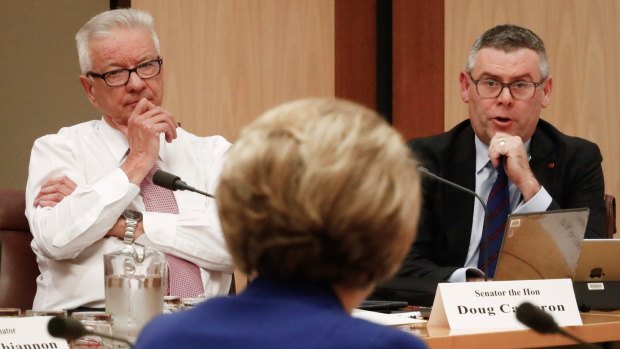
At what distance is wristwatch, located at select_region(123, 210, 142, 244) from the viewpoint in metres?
2.86

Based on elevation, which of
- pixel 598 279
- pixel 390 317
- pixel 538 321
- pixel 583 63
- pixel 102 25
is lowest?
pixel 598 279

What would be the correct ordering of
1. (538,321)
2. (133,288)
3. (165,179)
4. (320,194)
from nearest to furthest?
(320,194)
(538,321)
(133,288)
(165,179)

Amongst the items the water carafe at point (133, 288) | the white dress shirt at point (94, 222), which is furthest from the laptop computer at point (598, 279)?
the water carafe at point (133, 288)

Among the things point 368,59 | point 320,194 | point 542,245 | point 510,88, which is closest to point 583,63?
point 368,59

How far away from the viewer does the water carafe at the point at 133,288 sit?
1.99 meters

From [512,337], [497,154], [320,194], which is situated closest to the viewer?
[320,194]

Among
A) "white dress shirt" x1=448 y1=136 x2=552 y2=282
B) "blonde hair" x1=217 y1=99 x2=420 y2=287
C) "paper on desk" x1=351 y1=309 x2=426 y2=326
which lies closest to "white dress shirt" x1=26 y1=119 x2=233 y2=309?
"paper on desk" x1=351 y1=309 x2=426 y2=326

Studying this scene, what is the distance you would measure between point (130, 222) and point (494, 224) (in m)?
1.05

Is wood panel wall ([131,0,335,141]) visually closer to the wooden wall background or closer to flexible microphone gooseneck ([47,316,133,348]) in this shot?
the wooden wall background

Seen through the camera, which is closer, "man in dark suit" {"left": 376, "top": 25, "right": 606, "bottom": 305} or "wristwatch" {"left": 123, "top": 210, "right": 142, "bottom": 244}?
"wristwatch" {"left": 123, "top": 210, "right": 142, "bottom": 244}

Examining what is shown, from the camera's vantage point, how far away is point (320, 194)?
3.45ft

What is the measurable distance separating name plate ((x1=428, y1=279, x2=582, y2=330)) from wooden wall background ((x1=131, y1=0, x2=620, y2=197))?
7.39 ft

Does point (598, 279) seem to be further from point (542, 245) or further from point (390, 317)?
point (390, 317)

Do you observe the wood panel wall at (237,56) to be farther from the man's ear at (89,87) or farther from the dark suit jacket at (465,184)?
the dark suit jacket at (465,184)
